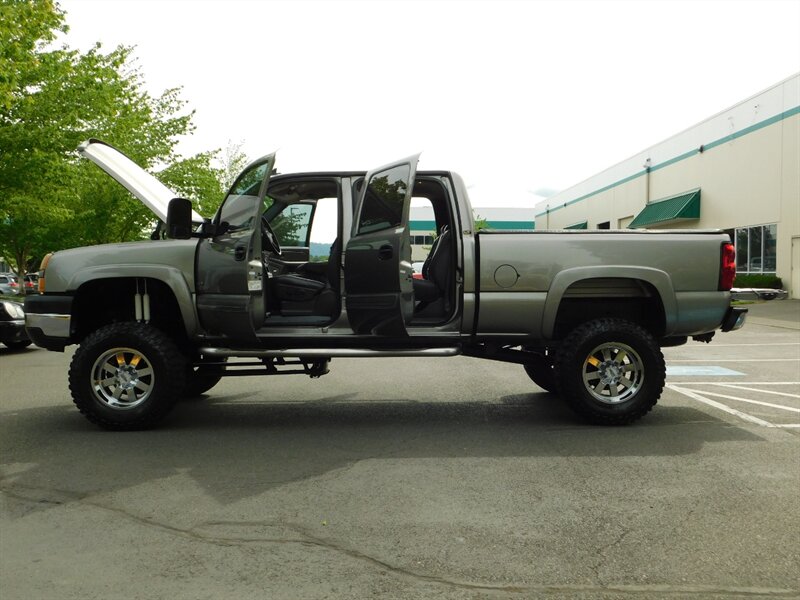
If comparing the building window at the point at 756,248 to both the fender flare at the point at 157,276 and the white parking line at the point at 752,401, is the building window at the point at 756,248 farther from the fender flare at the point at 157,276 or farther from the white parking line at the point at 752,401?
the fender flare at the point at 157,276

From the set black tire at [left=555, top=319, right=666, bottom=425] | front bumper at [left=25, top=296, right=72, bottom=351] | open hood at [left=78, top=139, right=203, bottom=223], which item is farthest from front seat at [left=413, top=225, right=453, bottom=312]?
front bumper at [left=25, top=296, right=72, bottom=351]

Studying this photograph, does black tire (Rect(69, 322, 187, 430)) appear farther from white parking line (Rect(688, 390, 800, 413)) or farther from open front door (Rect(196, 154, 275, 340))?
white parking line (Rect(688, 390, 800, 413))

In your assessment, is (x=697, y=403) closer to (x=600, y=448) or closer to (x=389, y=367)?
(x=600, y=448)

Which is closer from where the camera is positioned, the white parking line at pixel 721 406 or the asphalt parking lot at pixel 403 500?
the asphalt parking lot at pixel 403 500

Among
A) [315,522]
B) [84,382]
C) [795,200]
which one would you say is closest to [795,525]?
[315,522]

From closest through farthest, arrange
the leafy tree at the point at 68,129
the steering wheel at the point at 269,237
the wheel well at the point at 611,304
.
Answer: the wheel well at the point at 611,304
the steering wheel at the point at 269,237
the leafy tree at the point at 68,129

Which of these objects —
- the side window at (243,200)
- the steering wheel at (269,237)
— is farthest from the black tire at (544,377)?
the side window at (243,200)

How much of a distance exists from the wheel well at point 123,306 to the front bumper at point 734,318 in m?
4.87

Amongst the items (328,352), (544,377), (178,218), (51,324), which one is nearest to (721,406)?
(544,377)

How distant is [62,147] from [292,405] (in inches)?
624

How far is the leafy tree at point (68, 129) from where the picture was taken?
1714cm

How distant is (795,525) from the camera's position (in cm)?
417

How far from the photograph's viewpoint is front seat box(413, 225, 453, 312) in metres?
7.16

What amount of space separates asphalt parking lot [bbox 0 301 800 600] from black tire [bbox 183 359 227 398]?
38cm
